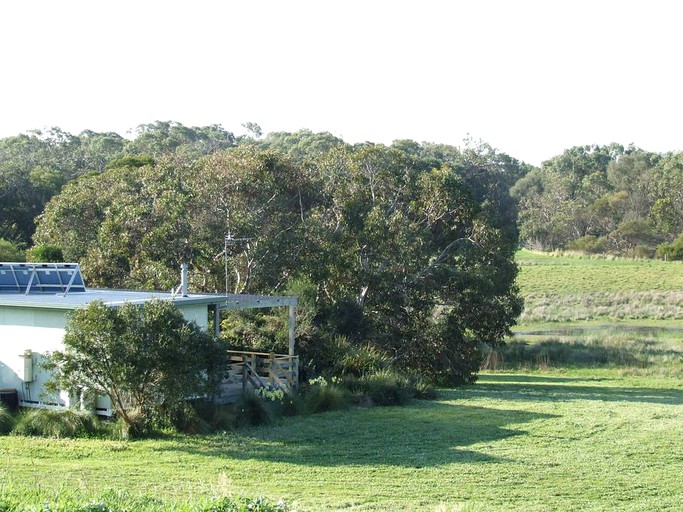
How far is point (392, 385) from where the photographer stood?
2383 centimetres

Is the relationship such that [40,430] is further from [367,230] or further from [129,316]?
[367,230]

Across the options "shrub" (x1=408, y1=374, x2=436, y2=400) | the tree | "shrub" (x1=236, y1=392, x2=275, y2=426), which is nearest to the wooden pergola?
"shrub" (x1=236, y1=392, x2=275, y2=426)

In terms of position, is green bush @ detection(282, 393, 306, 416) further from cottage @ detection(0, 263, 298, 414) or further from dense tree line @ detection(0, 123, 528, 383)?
dense tree line @ detection(0, 123, 528, 383)

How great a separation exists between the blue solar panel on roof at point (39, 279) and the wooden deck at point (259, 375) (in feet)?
13.5

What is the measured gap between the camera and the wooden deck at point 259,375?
2131 cm

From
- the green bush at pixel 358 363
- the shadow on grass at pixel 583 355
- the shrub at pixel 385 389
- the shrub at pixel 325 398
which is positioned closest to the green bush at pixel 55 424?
the shrub at pixel 325 398

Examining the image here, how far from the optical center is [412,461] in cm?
1597

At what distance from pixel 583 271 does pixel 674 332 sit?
21391mm

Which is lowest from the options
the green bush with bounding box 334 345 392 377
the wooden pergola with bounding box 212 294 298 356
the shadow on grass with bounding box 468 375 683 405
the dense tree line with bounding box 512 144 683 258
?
the shadow on grass with bounding box 468 375 683 405

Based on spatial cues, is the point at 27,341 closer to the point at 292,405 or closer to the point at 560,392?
the point at 292,405

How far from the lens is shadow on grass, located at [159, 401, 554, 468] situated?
53.3 feet

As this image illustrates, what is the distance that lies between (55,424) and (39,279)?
604cm

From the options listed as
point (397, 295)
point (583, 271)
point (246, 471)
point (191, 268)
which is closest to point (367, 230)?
point (397, 295)

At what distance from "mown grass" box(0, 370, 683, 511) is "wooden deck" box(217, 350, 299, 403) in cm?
156
